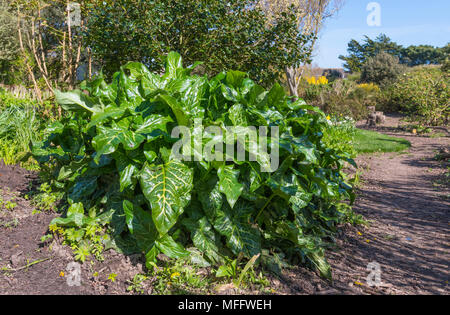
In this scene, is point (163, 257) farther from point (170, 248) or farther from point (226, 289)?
point (226, 289)

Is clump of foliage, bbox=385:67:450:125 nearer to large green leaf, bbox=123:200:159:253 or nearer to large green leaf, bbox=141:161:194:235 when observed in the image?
large green leaf, bbox=141:161:194:235

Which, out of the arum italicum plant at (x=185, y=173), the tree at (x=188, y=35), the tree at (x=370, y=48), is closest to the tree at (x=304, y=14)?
the tree at (x=188, y=35)

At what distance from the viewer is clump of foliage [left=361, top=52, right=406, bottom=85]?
2134cm

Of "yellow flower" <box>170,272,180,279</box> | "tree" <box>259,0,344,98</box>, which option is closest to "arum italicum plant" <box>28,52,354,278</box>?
"yellow flower" <box>170,272,180,279</box>

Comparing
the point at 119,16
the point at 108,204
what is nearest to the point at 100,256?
the point at 108,204

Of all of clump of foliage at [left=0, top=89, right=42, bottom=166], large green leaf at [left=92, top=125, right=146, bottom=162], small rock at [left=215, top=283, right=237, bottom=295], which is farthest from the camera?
clump of foliage at [left=0, top=89, right=42, bottom=166]

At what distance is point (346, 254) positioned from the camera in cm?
276

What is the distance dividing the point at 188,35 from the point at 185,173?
3.46 meters

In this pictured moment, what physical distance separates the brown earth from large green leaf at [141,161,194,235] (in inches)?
19.1

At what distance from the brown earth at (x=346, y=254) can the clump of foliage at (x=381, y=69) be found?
63.4ft

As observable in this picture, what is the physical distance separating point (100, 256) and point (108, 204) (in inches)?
14.6

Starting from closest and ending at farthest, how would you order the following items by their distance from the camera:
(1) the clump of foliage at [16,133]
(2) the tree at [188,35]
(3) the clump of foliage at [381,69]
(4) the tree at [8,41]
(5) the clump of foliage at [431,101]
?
(1) the clump of foliage at [16,133], (2) the tree at [188,35], (5) the clump of foliage at [431,101], (4) the tree at [8,41], (3) the clump of foliage at [381,69]

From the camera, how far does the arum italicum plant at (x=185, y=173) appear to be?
6.72 ft

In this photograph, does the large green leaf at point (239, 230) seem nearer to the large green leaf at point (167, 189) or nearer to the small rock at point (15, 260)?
the large green leaf at point (167, 189)
